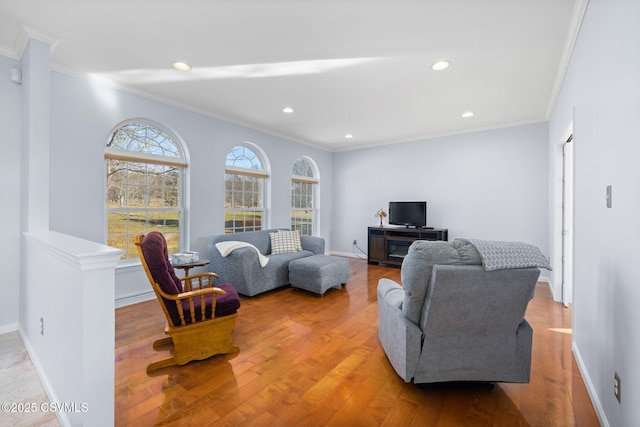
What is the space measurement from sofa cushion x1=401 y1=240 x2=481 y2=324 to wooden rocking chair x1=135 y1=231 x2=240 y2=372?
141 cm

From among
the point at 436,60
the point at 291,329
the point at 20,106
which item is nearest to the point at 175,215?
the point at 20,106

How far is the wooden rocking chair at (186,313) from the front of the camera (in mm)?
2006

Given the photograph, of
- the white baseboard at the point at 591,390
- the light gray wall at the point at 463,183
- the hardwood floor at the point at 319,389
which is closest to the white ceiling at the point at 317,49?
the light gray wall at the point at 463,183

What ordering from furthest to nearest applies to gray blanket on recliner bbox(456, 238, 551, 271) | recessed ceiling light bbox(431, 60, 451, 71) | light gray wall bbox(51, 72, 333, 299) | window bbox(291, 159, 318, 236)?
window bbox(291, 159, 318, 236), light gray wall bbox(51, 72, 333, 299), recessed ceiling light bbox(431, 60, 451, 71), gray blanket on recliner bbox(456, 238, 551, 271)

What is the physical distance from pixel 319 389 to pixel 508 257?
1.44 metres

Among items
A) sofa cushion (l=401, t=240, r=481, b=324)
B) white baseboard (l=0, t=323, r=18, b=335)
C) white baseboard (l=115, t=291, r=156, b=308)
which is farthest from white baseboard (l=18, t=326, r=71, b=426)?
sofa cushion (l=401, t=240, r=481, b=324)

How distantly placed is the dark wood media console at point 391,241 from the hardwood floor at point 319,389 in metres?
2.59

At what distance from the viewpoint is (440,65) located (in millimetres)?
2771

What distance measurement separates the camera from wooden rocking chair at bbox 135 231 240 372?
2.01 metres

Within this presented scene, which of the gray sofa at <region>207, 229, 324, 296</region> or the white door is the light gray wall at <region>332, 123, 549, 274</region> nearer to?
the white door

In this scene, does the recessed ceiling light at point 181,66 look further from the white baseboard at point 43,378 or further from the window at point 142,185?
the white baseboard at point 43,378

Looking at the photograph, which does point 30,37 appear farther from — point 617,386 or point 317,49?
point 617,386

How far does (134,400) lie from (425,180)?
540cm

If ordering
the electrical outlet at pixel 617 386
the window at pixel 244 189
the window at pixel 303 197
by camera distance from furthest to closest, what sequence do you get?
the window at pixel 303 197
the window at pixel 244 189
the electrical outlet at pixel 617 386
